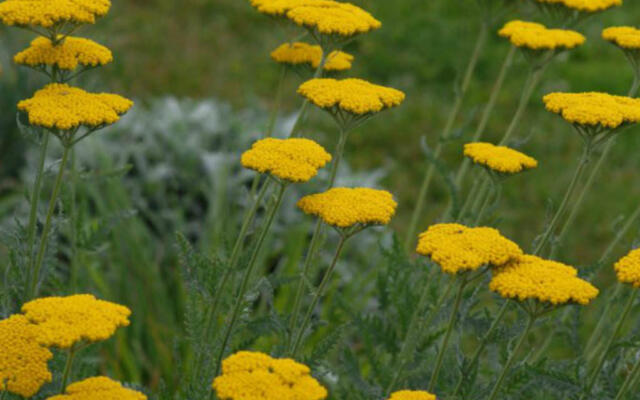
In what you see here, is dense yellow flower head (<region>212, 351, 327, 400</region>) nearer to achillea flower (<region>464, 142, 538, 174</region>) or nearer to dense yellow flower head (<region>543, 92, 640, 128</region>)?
achillea flower (<region>464, 142, 538, 174</region>)

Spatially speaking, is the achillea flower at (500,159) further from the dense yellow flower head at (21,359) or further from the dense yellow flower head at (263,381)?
the dense yellow flower head at (21,359)

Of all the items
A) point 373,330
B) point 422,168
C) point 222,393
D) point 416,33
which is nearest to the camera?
point 222,393

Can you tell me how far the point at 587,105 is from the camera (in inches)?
81.8

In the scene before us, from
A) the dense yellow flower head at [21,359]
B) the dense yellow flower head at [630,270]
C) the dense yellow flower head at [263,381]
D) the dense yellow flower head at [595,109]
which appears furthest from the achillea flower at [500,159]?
the dense yellow flower head at [21,359]

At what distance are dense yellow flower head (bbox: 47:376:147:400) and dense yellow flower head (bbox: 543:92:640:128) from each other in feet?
3.84

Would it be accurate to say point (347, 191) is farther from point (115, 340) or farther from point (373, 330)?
point (115, 340)

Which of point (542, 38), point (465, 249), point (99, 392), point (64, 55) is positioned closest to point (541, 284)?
point (465, 249)

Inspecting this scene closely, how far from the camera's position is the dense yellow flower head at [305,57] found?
2.48 meters

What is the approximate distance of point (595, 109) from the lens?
6.72 ft

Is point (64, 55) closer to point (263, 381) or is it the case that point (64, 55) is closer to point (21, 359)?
point (21, 359)

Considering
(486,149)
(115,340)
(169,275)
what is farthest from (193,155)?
(486,149)

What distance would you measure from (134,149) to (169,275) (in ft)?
2.64

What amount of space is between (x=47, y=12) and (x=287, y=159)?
653 mm

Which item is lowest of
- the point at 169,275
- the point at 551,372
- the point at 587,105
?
the point at 169,275
